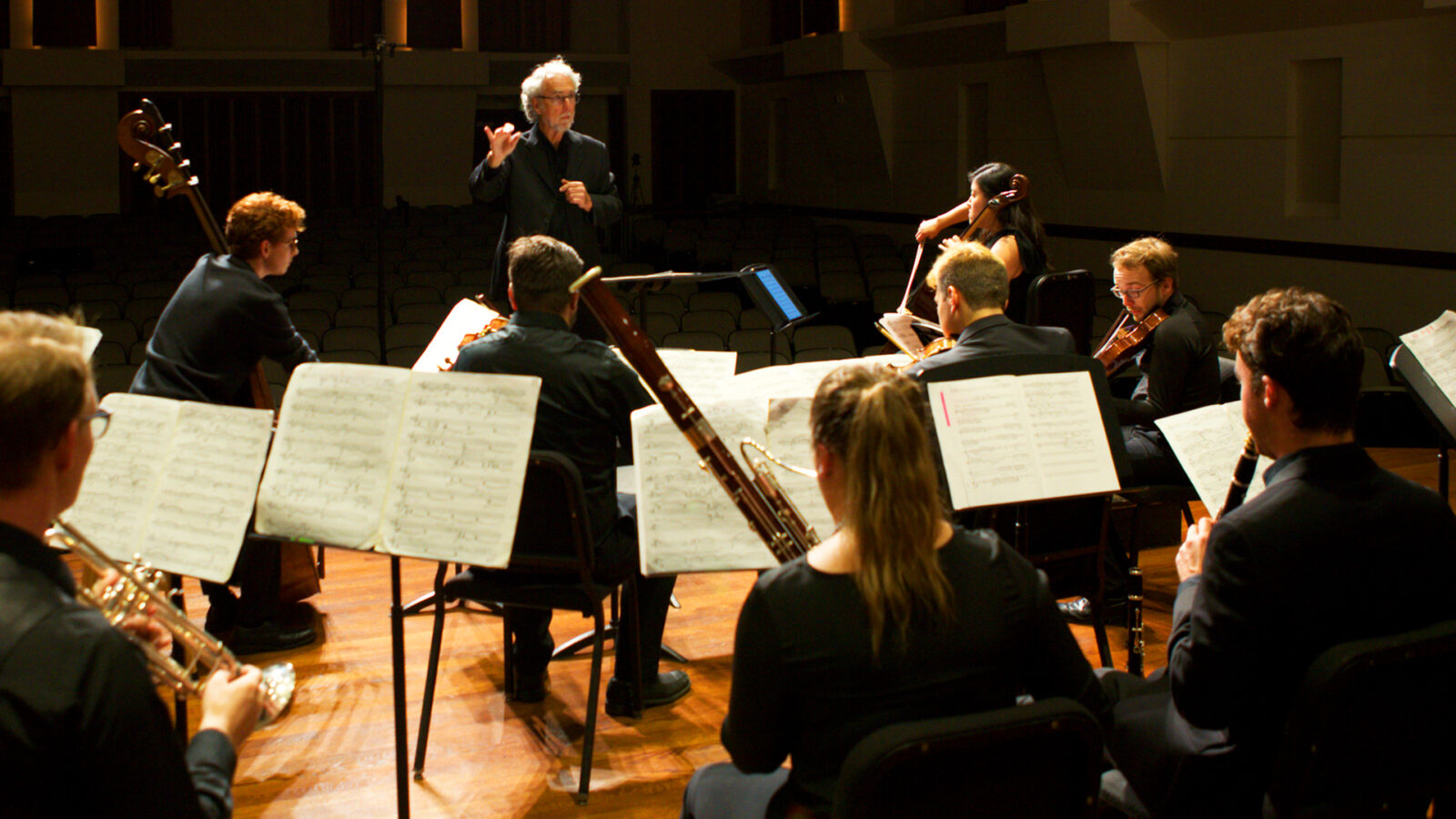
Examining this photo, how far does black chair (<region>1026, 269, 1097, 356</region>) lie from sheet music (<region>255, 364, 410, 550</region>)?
279cm

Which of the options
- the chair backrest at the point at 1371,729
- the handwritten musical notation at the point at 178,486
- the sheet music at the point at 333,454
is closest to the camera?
the chair backrest at the point at 1371,729

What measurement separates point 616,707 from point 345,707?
72cm

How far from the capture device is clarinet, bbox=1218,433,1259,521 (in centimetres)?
212

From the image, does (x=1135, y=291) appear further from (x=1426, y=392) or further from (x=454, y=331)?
(x=454, y=331)

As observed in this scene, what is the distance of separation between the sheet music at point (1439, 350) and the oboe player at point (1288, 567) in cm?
154

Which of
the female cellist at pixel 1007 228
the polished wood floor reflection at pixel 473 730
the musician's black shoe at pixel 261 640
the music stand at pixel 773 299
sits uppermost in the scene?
the female cellist at pixel 1007 228

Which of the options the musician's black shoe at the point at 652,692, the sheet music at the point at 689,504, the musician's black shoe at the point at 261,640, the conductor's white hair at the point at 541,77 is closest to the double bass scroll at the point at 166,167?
the musician's black shoe at the point at 261,640

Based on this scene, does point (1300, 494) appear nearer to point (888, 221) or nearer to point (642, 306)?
point (642, 306)

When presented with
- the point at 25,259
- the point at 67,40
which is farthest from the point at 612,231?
the point at 67,40

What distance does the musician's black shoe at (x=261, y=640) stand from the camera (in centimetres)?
356

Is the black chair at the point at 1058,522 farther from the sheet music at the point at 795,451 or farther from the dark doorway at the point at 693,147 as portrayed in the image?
the dark doorway at the point at 693,147

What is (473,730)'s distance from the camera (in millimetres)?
3029

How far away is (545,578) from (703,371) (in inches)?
27.4

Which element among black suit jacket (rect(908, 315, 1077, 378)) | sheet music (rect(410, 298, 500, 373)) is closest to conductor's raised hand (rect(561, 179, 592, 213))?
sheet music (rect(410, 298, 500, 373))
